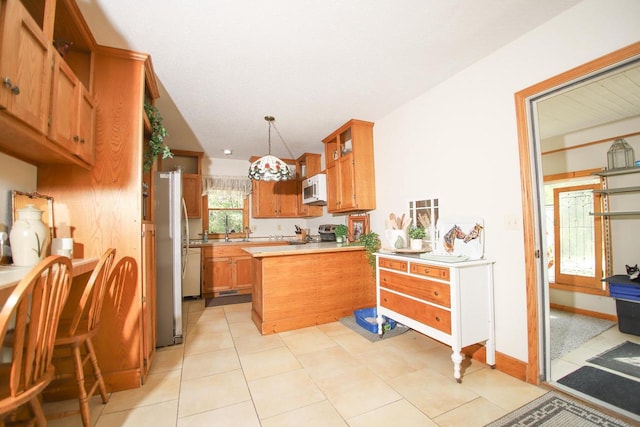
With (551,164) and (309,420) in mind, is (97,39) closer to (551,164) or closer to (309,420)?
(309,420)

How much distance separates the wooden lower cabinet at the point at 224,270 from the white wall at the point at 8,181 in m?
2.97

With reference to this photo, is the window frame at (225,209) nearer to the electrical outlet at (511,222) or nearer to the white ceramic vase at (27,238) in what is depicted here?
the white ceramic vase at (27,238)

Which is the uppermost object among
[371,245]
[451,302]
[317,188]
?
[317,188]

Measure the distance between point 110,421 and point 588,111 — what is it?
197 inches

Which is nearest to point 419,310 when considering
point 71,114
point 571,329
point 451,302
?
point 451,302

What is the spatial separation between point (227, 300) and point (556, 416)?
13.2ft

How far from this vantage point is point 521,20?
186 cm

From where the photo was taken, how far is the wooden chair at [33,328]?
93cm

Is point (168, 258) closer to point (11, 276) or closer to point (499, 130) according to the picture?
point (11, 276)

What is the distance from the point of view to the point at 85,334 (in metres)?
1.55

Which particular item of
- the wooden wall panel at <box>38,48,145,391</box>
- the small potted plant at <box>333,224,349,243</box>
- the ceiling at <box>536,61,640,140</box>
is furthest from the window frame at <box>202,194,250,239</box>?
the ceiling at <box>536,61,640,140</box>

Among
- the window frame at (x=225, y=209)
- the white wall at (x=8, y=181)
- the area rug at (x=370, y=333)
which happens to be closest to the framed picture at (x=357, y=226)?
the area rug at (x=370, y=333)

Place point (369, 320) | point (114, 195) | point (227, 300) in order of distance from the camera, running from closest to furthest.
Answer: point (114, 195), point (369, 320), point (227, 300)

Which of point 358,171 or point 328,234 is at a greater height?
point 358,171
